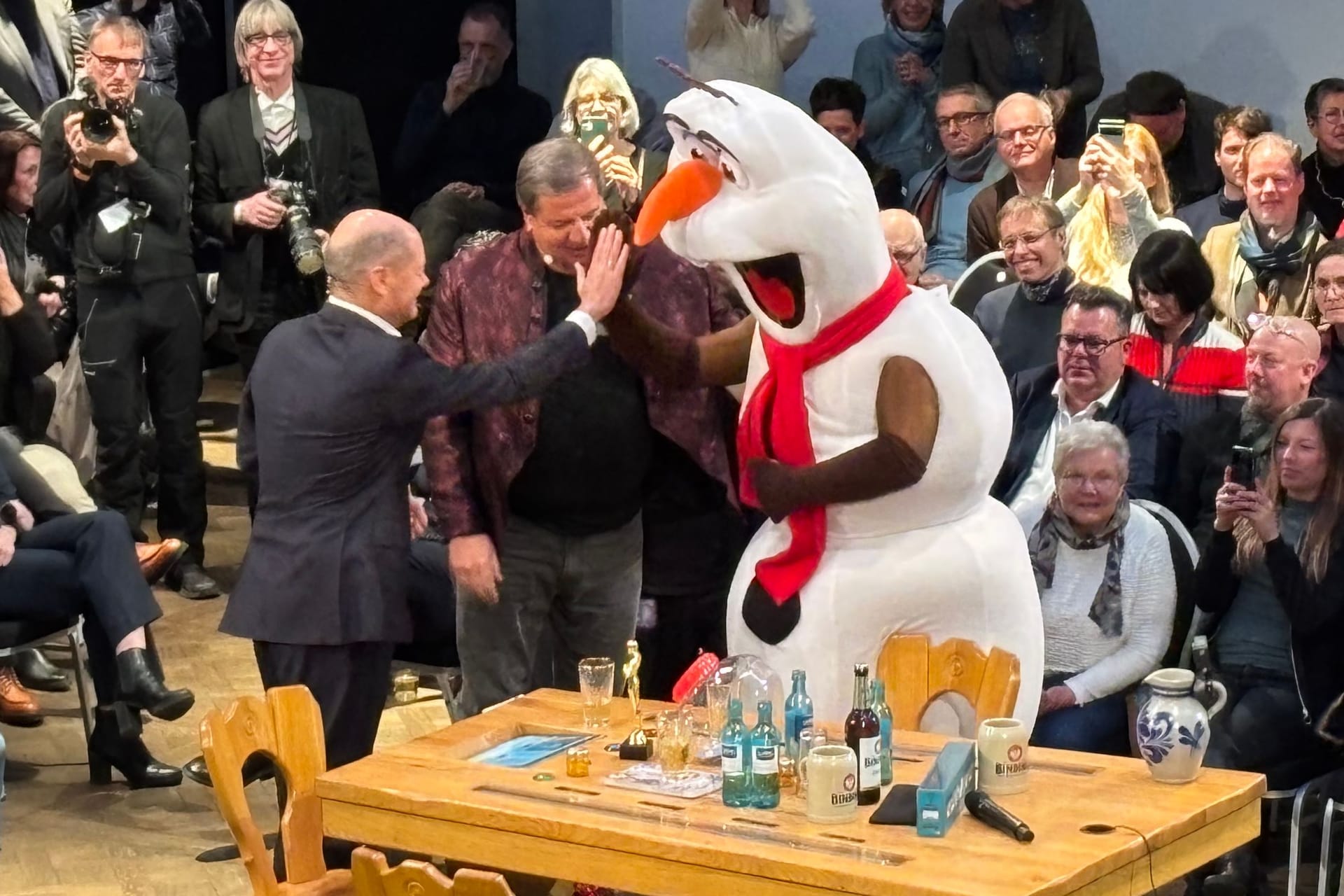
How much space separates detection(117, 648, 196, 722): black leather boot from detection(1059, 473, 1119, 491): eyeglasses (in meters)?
2.13

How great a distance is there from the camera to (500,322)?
14.4 ft

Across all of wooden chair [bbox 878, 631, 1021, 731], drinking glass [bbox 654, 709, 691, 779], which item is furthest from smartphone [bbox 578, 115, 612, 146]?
drinking glass [bbox 654, 709, 691, 779]

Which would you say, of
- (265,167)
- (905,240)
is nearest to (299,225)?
(265,167)

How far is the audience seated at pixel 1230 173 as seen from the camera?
627 centimetres

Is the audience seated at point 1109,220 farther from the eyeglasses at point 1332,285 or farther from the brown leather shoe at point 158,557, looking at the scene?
the brown leather shoe at point 158,557

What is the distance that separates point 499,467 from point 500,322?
0.29m

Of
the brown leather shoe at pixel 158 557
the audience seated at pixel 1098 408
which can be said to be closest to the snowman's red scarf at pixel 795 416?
the audience seated at pixel 1098 408

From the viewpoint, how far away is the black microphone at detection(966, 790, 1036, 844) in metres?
3.18

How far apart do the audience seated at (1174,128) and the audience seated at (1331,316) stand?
1.16 meters

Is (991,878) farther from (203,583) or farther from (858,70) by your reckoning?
(858,70)

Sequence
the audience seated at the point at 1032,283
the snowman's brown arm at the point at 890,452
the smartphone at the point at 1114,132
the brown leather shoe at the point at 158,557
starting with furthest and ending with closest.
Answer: the smartphone at the point at 1114,132, the brown leather shoe at the point at 158,557, the audience seated at the point at 1032,283, the snowman's brown arm at the point at 890,452

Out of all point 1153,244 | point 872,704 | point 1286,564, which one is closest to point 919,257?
point 1153,244

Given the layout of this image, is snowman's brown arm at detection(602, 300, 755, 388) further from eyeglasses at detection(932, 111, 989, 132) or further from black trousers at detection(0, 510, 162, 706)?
eyeglasses at detection(932, 111, 989, 132)

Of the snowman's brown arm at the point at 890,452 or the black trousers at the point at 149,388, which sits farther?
the black trousers at the point at 149,388
